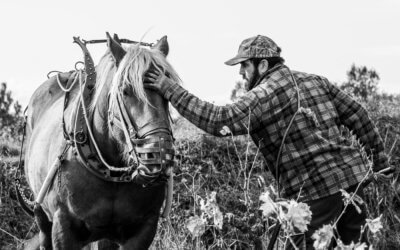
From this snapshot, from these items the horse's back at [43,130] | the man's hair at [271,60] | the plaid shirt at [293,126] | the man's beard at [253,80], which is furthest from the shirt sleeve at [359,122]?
the horse's back at [43,130]

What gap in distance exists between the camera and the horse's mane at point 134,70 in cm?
417

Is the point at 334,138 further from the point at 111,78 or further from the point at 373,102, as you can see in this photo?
the point at 373,102

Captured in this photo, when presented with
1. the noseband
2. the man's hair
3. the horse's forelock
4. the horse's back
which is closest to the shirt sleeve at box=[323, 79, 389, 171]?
the man's hair

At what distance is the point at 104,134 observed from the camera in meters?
4.65

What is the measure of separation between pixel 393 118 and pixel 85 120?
185 inches

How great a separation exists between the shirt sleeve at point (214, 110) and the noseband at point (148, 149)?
0.16 metres

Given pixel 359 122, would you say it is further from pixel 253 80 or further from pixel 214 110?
pixel 214 110

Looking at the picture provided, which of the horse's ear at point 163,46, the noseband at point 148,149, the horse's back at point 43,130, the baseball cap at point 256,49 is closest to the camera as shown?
the noseband at point 148,149

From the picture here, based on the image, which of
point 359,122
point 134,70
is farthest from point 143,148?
point 359,122

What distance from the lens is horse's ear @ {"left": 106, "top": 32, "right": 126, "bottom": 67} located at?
14.5 ft

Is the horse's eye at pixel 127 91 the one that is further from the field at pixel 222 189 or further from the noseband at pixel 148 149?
the field at pixel 222 189

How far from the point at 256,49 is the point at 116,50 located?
872 mm

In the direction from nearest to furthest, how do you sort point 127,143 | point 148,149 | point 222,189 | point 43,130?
point 148,149, point 127,143, point 43,130, point 222,189

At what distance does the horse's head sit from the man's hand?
0.10 feet
